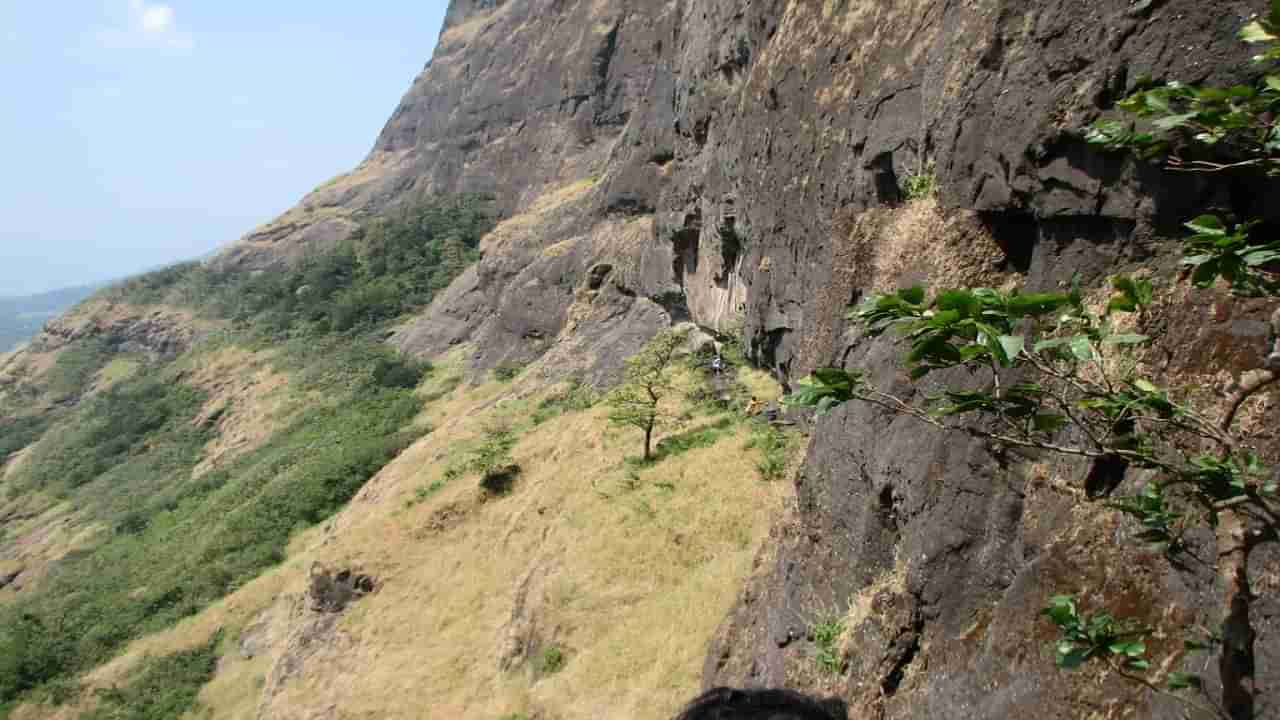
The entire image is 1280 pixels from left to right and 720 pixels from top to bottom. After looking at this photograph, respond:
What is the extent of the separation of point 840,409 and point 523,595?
9110 mm

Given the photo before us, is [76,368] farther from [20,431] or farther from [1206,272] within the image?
[1206,272]

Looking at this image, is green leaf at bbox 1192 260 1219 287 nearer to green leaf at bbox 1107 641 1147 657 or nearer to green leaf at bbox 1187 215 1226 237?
green leaf at bbox 1187 215 1226 237

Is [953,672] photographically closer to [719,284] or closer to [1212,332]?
[1212,332]

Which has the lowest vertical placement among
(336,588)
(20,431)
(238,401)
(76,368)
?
(20,431)

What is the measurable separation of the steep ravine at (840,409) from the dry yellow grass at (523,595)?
88mm

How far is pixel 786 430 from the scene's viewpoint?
56.3 ft

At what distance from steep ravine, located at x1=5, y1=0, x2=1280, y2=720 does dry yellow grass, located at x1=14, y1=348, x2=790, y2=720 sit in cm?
9

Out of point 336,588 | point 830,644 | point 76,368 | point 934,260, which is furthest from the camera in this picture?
point 76,368

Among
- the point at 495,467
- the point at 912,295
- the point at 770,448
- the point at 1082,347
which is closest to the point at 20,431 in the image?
the point at 495,467

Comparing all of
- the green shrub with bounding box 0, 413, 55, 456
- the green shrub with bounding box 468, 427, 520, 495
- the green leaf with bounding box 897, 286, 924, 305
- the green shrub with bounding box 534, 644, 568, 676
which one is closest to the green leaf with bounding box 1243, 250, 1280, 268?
the green leaf with bounding box 897, 286, 924, 305

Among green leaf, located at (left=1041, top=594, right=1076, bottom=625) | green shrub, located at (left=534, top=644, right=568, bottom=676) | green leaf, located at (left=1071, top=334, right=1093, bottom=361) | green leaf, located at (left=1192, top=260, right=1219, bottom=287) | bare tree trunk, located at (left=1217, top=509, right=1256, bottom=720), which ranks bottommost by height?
green shrub, located at (left=534, top=644, right=568, bottom=676)

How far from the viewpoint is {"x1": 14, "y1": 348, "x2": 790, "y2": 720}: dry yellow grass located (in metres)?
13.4

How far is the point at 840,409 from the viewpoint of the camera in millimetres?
9969

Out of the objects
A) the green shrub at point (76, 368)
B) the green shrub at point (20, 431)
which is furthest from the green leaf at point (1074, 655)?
the green shrub at point (76, 368)
